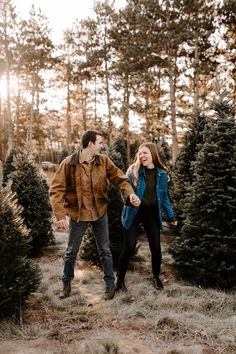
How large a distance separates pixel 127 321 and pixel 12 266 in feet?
4.92

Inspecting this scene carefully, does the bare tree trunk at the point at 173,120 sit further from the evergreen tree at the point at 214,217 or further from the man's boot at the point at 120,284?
the man's boot at the point at 120,284

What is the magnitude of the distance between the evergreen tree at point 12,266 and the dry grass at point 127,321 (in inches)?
9.6

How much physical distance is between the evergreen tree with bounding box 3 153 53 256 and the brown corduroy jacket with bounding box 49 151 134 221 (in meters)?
2.92

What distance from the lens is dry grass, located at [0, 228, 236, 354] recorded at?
11.9 feet

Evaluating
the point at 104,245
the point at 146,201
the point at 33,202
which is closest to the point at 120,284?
the point at 104,245

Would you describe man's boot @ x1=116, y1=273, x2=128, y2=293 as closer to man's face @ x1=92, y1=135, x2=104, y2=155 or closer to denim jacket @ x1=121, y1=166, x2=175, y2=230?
denim jacket @ x1=121, y1=166, x2=175, y2=230

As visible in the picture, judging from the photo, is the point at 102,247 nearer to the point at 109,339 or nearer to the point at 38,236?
the point at 109,339

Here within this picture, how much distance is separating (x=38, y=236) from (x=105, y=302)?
11.2 ft

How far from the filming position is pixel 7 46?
87.8ft

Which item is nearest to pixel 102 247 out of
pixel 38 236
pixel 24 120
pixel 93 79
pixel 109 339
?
pixel 109 339

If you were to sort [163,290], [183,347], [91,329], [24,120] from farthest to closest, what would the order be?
[24,120] → [163,290] → [91,329] → [183,347]

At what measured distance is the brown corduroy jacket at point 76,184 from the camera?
4.96 meters

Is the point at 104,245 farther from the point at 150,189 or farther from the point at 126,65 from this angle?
the point at 126,65

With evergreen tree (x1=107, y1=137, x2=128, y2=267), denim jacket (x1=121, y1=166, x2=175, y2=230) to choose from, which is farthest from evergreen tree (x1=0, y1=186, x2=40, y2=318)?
evergreen tree (x1=107, y1=137, x2=128, y2=267)
